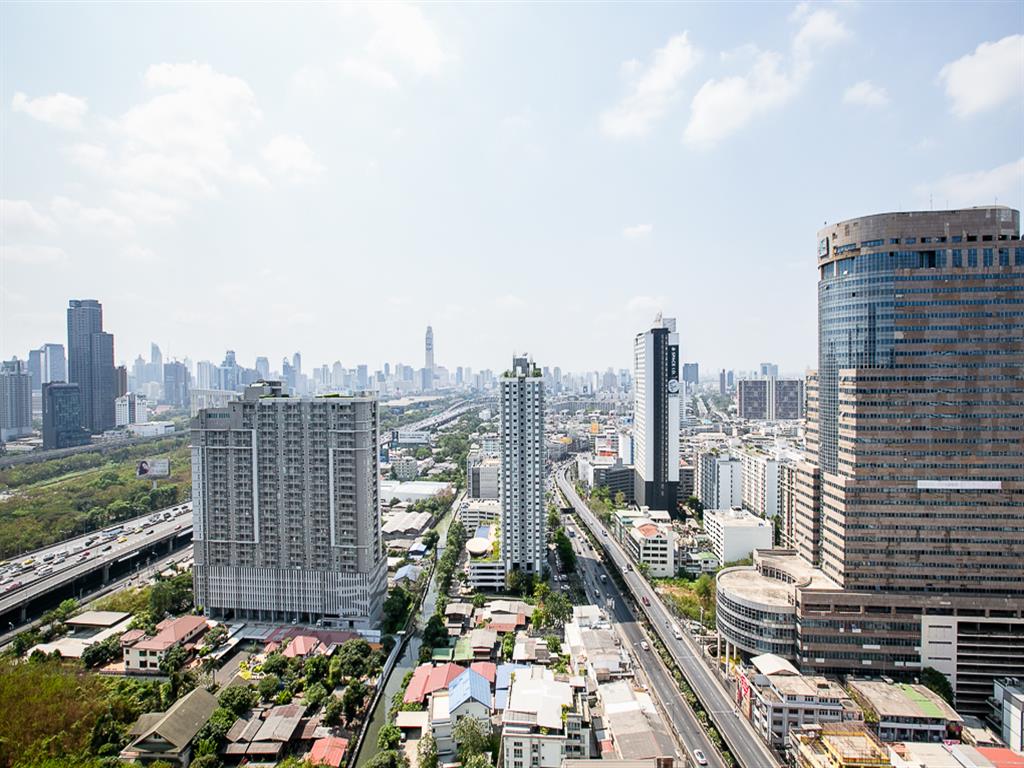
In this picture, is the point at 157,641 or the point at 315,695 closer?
the point at 315,695

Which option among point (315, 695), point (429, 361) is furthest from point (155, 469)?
point (429, 361)

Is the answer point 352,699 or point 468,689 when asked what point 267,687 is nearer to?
point 352,699

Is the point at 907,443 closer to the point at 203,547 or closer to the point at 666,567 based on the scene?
the point at 666,567

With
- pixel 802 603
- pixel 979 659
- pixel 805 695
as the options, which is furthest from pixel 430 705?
pixel 979 659

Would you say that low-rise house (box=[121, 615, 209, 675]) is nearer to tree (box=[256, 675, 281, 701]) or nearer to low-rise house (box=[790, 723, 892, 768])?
tree (box=[256, 675, 281, 701])

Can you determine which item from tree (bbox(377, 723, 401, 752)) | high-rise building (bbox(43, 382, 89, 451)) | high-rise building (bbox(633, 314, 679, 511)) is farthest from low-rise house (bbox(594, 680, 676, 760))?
high-rise building (bbox(43, 382, 89, 451))

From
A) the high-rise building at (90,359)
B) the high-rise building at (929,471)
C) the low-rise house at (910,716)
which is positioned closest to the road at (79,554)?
the high-rise building at (929,471)
